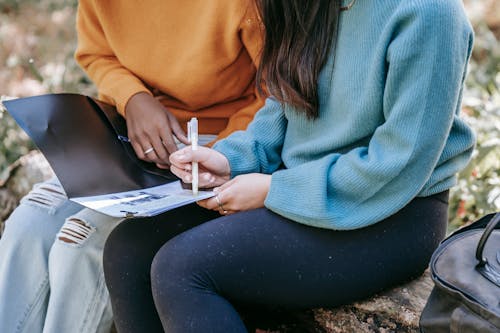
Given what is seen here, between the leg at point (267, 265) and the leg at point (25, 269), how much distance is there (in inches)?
21.9

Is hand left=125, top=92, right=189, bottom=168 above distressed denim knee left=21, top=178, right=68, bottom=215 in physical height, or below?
above

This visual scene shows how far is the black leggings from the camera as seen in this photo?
4.11ft

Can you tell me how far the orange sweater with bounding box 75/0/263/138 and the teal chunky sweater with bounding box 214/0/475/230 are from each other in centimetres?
39

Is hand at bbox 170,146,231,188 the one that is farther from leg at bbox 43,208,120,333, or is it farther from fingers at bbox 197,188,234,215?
leg at bbox 43,208,120,333

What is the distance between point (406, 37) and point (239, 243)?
521mm

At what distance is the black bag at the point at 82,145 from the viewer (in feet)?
5.10

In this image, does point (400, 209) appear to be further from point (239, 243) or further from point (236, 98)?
point (236, 98)

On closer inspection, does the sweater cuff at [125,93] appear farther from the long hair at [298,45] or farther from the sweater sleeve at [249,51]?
the long hair at [298,45]

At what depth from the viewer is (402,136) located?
1254mm

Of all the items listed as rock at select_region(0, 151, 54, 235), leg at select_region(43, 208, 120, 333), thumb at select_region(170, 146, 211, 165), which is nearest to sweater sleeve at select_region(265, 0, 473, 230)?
thumb at select_region(170, 146, 211, 165)

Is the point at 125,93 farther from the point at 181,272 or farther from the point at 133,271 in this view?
the point at 181,272

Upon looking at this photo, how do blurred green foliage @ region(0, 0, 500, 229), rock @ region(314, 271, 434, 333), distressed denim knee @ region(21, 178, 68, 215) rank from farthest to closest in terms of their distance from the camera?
blurred green foliage @ region(0, 0, 500, 229), distressed denim knee @ region(21, 178, 68, 215), rock @ region(314, 271, 434, 333)

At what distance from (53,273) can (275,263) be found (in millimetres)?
706

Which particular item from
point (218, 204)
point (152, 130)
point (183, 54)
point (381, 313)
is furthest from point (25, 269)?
point (381, 313)
